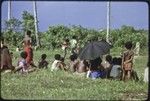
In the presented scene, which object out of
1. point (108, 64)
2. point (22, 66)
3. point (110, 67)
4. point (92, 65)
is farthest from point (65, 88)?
point (22, 66)

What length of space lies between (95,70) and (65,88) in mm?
2276

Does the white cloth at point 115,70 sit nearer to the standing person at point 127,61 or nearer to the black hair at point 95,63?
the standing person at point 127,61

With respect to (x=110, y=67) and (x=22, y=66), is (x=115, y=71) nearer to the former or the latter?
(x=110, y=67)

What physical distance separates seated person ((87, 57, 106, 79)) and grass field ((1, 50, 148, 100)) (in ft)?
1.06

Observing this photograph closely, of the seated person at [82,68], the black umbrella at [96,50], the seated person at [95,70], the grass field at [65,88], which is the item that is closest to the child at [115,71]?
the seated person at [95,70]

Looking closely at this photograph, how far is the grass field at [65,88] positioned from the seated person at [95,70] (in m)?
0.32

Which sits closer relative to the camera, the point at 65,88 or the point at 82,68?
the point at 65,88

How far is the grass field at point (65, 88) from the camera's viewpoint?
8422mm

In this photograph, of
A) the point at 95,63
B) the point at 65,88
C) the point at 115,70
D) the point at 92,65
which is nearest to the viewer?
the point at 65,88

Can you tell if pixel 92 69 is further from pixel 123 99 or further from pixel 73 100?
pixel 73 100

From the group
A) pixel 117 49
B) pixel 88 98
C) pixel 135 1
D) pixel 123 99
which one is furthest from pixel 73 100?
pixel 117 49

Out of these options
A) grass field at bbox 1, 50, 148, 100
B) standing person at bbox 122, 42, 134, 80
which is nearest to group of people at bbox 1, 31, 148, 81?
standing person at bbox 122, 42, 134, 80

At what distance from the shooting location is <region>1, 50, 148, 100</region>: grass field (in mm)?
8422

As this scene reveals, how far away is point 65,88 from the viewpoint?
955 cm
